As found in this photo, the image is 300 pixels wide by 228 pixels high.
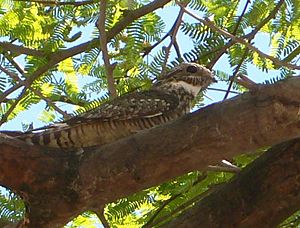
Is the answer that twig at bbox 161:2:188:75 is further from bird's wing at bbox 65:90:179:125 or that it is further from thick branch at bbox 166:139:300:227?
thick branch at bbox 166:139:300:227

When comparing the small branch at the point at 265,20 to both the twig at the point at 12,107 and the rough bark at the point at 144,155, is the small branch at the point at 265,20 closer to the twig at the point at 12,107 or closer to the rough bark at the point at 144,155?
the twig at the point at 12,107

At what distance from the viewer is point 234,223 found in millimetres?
4008

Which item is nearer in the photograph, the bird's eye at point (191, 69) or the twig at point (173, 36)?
the twig at point (173, 36)

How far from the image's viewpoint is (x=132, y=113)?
4.94 meters

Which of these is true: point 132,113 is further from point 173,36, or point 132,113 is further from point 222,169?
point 222,169

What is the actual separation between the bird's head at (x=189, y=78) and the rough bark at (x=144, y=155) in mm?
1687

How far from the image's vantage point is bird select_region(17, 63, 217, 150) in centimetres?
440

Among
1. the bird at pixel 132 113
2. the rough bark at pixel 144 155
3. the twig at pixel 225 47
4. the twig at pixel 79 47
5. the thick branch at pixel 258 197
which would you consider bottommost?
the thick branch at pixel 258 197

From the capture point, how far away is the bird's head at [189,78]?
17.4 feet

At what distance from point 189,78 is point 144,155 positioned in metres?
1.93

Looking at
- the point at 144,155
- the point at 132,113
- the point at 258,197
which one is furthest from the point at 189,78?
the point at 144,155

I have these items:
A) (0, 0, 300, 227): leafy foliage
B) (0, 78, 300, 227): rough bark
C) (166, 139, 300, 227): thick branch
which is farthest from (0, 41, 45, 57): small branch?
(166, 139, 300, 227): thick branch

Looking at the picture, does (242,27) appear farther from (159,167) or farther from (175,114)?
(159,167)

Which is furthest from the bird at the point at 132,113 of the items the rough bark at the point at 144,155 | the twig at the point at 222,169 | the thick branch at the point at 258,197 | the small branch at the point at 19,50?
the thick branch at the point at 258,197
